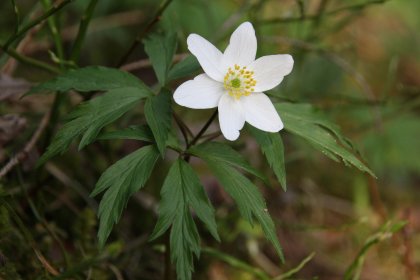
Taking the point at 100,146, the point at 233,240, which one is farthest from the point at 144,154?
the point at 233,240

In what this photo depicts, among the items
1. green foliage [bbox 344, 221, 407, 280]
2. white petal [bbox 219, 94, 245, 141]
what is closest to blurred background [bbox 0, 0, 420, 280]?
green foliage [bbox 344, 221, 407, 280]

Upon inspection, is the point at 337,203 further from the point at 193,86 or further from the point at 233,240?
the point at 193,86

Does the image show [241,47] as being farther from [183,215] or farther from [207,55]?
[183,215]

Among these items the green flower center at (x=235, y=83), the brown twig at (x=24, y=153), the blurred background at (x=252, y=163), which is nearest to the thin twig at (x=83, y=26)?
the blurred background at (x=252, y=163)

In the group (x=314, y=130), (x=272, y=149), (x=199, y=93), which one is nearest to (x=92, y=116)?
(x=199, y=93)

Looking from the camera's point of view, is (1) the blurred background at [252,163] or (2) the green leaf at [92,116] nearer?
(2) the green leaf at [92,116]

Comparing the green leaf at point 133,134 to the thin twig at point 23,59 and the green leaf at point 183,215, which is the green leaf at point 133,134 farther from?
the thin twig at point 23,59

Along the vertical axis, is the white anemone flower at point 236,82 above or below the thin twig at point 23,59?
below
